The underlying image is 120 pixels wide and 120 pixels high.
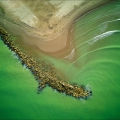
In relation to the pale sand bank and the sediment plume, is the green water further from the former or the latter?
the pale sand bank

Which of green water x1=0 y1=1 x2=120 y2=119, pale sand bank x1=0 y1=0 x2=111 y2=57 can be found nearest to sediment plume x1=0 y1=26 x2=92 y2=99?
green water x1=0 y1=1 x2=120 y2=119

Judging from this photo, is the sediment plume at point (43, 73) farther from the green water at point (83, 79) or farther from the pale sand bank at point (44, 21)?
the pale sand bank at point (44, 21)

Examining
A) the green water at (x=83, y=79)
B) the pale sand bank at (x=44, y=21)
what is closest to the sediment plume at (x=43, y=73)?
the green water at (x=83, y=79)

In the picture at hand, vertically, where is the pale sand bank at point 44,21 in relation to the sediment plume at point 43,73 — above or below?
above

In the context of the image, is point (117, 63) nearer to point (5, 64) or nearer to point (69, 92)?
point (69, 92)

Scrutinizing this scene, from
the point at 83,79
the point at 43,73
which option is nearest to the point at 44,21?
the point at 43,73
